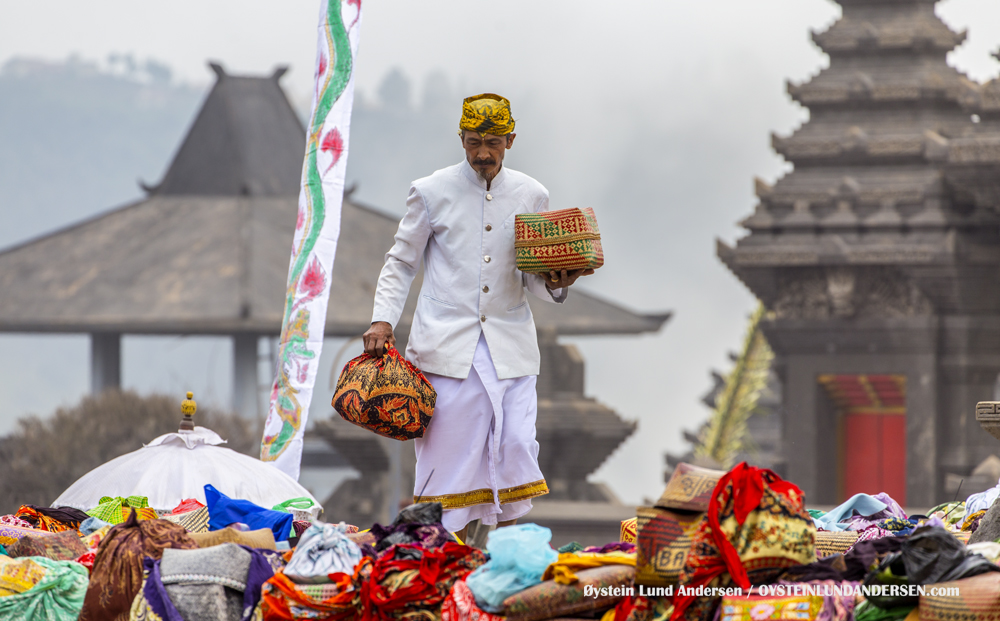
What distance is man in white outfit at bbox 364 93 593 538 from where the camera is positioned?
5449 mm

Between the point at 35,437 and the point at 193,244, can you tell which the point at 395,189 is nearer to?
the point at 193,244

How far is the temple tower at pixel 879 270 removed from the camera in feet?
47.9

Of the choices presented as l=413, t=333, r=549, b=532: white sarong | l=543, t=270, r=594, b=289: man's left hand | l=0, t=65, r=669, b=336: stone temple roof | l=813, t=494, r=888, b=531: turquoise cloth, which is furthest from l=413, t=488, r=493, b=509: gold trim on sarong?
l=0, t=65, r=669, b=336: stone temple roof

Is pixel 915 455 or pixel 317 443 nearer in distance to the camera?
pixel 915 455

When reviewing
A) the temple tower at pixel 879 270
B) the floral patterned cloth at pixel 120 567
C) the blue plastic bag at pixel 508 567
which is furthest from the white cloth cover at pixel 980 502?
the temple tower at pixel 879 270

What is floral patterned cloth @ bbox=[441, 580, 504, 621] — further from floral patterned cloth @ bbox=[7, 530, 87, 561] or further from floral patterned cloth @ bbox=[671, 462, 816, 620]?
floral patterned cloth @ bbox=[7, 530, 87, 561]

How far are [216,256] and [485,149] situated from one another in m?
21.2

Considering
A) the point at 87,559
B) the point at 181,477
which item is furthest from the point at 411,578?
the point at 181,477

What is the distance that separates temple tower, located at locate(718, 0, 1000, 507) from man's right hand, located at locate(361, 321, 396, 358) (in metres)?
10.0

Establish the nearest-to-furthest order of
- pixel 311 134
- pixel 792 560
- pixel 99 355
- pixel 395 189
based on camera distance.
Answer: pixel 792 560, pixel 311 134, pixel 99 355, pixel 395 189

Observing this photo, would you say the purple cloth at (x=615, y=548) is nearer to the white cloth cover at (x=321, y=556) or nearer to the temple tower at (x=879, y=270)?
the white cloth cover at (x=321, y=556)

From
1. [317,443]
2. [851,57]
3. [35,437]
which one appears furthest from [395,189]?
[851,57]

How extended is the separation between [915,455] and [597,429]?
4.99 meters

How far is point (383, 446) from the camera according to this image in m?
18.8
